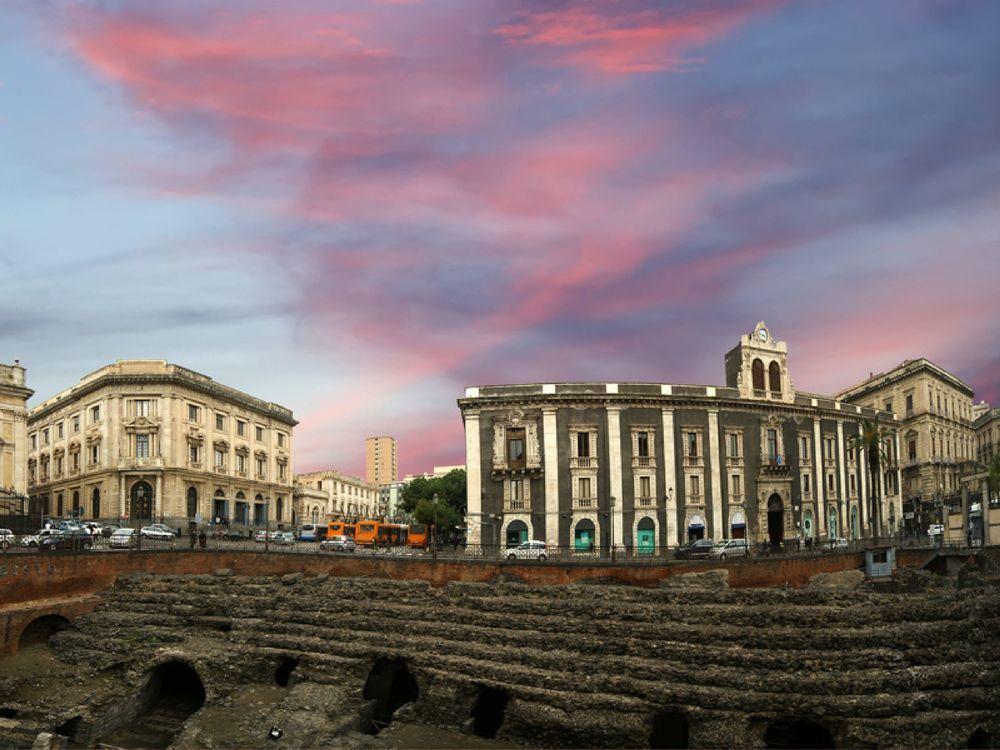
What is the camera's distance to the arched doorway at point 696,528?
55.5 meters

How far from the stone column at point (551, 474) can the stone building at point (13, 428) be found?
37936 millimetres

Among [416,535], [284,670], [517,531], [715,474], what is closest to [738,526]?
[715,474]

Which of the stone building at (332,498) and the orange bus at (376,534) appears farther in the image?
the stone building at (332,498)

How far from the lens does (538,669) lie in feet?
78.7

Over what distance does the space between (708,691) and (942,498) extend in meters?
69.9

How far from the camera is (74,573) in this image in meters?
34.8

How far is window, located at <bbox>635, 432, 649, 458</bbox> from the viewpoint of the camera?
181ft

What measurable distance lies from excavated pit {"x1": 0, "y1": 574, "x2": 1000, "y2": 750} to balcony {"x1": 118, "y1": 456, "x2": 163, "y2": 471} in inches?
1375

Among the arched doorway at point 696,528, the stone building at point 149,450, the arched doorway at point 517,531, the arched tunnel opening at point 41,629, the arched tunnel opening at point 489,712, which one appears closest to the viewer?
the arched tunnel opening at point 489,712

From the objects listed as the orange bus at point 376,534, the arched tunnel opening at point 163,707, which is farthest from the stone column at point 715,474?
the arched tunnel opening at point 163,707

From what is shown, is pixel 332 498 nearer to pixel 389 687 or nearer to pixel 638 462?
pixel 638 462

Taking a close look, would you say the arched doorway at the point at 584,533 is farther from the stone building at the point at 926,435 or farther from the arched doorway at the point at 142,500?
the stone building at the point at 926,435

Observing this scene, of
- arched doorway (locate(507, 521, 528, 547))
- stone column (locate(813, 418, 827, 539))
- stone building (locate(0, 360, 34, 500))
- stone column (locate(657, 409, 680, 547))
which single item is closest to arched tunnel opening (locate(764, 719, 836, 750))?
arched doorway (locate(507, 521, 528, 547))

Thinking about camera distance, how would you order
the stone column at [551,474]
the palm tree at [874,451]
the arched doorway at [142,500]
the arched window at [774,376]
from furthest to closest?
the arched doorway at [142,500]
the arched window at [774,376]
the palm tree at [874,451]
the stone column at [551,474]
